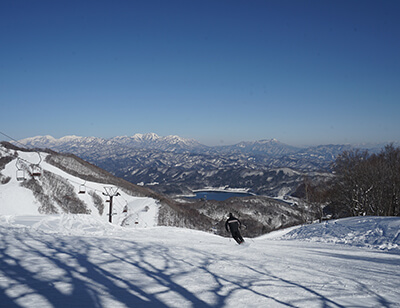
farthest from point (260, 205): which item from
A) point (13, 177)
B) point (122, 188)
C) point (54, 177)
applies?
point (13, 177)

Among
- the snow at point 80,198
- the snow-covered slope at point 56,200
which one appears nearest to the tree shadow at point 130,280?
the snow at point 80,198

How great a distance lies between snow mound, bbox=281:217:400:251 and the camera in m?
13.8

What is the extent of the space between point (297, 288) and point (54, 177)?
107m

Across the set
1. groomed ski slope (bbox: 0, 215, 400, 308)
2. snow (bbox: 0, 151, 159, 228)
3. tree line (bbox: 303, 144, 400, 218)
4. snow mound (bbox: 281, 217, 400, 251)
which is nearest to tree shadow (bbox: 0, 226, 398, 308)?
groomed ski slope (bbox: 0, 215, 400, 308)

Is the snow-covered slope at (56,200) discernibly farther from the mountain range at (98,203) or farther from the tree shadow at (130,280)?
the tree shadow at (130,280)

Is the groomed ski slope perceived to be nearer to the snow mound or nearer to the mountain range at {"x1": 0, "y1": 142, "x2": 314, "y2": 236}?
the snow mound

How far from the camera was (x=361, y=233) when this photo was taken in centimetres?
1594

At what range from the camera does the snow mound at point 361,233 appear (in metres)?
13.8

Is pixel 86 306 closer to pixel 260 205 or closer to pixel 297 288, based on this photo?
pixel 297 288

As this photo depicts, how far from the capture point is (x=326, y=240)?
16.3 meters

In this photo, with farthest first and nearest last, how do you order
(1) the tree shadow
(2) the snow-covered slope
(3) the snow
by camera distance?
1. (2) the snow-covered slope
2. (3) the snow
3. (1) the tree shadow

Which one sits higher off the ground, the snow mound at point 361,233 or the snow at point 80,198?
the snow mound at point 361,233

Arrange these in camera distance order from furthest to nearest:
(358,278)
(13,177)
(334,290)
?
(13,177) → (358,278) → (334,290)

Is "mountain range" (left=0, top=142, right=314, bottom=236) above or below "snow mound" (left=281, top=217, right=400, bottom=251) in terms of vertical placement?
below
